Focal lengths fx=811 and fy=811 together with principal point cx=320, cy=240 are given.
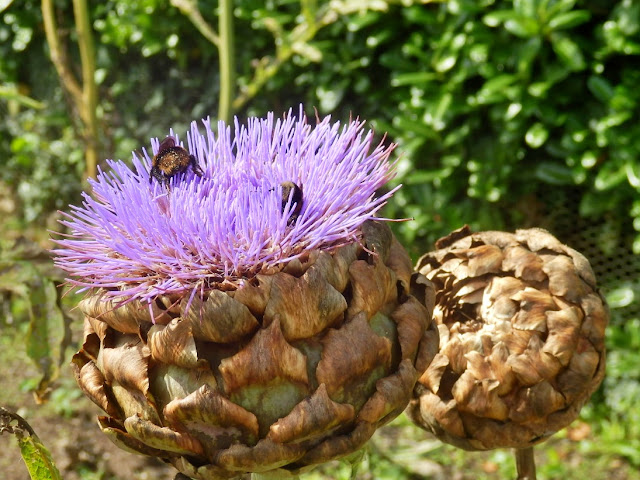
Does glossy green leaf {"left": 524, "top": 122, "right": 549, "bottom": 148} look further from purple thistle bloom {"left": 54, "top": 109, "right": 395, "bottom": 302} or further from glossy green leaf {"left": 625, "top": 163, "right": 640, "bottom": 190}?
purple thistle bloom {"left": 54, "top": 109, "right": 395, "bottom": 302}

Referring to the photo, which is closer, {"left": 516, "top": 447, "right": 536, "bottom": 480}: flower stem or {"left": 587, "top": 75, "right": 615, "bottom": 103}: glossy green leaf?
{"left": 516, "top": 447, "right": 536, "bottom": 480}: flower stem

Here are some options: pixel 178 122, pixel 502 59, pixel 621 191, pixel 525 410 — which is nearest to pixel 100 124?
pixel 178 122

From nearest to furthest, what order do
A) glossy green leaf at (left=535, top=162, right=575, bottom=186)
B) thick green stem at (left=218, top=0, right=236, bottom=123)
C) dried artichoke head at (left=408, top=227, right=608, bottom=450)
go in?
1. dried artichoke head at (left=408, top=227, right=608, bottom=450)
2. thick green stem at (left=218, top=0, right=236, bottom=123)
3. glossy green leaf at (left=535, top=162, right=575, bottom=186)

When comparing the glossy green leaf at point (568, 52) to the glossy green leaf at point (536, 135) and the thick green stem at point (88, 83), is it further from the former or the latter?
the thick green stem at point (88, 83)

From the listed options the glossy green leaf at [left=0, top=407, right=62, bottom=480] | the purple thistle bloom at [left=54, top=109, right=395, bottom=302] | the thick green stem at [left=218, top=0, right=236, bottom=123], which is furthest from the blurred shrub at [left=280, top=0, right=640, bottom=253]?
the glossy green leaf at [left=0, top=407, right=62, bottom=480]

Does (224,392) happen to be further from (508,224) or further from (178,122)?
(178,122)

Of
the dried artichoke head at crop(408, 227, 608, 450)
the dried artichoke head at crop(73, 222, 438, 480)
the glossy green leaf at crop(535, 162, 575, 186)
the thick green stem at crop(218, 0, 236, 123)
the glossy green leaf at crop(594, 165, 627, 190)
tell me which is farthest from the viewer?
the glossy green leaf at crop(535, 162, 575, 186)
